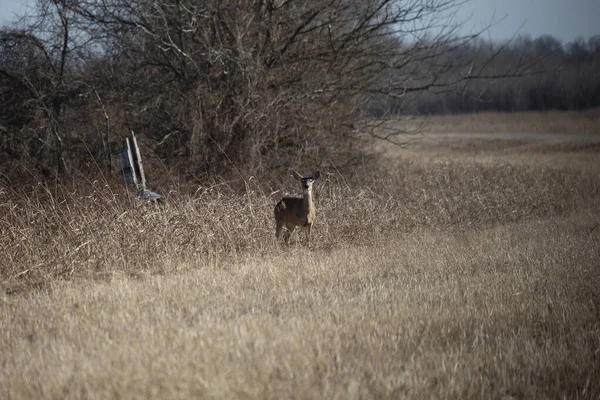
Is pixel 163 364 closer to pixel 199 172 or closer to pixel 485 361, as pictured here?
pixel 485 361

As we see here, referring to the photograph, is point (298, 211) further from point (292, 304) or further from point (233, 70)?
point (233, 70)

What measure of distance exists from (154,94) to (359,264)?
8749 millimetres

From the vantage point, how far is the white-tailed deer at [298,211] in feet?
31.3

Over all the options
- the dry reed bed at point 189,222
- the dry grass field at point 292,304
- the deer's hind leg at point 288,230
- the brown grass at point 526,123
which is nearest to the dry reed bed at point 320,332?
the dry grass field at point 292,304

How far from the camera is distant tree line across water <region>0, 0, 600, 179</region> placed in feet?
Result: 46.1

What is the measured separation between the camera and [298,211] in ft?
31.4

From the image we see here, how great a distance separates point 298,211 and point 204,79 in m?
5.82

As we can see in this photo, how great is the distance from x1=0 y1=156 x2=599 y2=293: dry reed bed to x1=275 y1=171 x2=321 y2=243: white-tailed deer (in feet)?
0.86

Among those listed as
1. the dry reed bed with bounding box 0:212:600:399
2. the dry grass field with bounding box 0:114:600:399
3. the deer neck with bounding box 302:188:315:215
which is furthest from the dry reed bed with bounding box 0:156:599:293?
the dry reed bed with bounding box 0:212:600:399

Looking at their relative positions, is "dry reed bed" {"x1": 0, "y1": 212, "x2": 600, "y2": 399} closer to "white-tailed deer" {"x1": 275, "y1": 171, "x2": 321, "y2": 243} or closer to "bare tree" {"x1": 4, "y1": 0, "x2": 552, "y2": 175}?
"white-tailed deer" {"x1": 275, "y1": 171, "x2": 321, "y2": 243}

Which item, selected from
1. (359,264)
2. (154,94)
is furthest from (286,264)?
(154,94)

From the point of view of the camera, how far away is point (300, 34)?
15289mm

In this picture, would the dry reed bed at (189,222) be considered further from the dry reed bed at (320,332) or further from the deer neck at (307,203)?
the dry reed bed at (320,332)

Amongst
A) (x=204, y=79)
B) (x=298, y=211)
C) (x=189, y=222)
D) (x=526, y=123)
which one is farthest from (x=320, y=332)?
(x=526, y=123)
